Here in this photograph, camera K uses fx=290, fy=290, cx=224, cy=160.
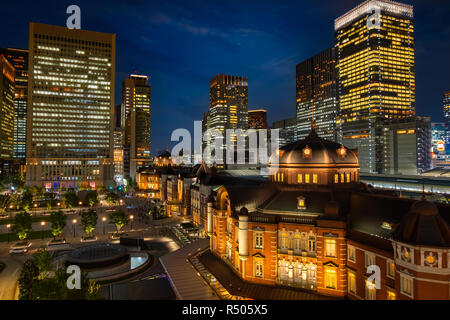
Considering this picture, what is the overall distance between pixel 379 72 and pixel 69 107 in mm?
184594

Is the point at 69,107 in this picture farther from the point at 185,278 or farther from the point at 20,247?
the point at 185,278

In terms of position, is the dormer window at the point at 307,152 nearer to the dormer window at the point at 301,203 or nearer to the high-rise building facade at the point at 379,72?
the dormer window at the point at 301,203

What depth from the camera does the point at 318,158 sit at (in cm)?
4403

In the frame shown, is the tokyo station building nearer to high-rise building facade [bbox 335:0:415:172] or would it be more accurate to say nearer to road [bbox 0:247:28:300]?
road [bbox 0:247:28:300]

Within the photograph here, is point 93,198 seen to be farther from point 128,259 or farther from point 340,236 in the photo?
point 340,236

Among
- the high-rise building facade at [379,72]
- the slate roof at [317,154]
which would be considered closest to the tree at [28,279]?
the slate roof at [317,154]

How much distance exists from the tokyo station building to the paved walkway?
109 inches

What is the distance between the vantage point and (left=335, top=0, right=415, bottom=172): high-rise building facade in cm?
17888

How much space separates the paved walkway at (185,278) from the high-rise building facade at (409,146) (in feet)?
474

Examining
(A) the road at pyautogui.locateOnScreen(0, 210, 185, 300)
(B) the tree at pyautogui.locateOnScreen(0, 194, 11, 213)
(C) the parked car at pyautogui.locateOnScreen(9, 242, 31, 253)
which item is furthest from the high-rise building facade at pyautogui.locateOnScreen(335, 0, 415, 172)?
(B) the tree at pyautogui.locateOnScreen(0, 194, 11, 213)

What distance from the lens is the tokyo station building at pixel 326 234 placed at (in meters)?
25.8

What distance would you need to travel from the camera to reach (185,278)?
134ft

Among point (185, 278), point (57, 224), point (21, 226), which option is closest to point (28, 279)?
point (185, 278)
